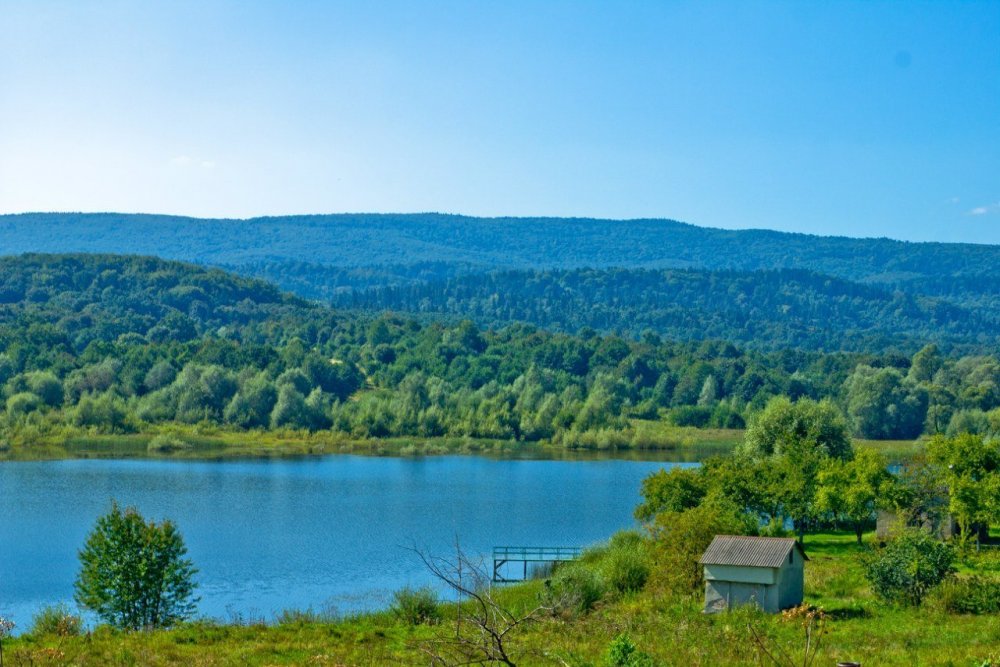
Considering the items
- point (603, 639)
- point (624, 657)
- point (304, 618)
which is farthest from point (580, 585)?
point (624, 657)

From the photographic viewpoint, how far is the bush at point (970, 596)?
26234 mm

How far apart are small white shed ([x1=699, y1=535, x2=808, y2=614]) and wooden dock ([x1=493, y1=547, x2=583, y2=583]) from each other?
10437 millimetres

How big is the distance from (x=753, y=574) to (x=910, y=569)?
359 cm

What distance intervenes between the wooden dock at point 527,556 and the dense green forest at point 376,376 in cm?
4378

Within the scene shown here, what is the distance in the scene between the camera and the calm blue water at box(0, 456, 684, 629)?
119 feet

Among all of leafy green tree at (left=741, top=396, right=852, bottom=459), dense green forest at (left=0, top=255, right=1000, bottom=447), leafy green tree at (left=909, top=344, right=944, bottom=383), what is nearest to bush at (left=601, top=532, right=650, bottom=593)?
leafy green tree at (left=741, top=396, right=852, bottom=459)

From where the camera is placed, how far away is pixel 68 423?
290ft

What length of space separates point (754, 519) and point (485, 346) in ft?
323

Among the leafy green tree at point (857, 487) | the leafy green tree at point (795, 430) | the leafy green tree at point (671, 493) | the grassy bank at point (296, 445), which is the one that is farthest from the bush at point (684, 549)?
the grassy bank at point (296, 445)

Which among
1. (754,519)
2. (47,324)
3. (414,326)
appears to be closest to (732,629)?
(754,519)

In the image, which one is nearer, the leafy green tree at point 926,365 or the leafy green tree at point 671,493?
the leafy green tree at point 671,493

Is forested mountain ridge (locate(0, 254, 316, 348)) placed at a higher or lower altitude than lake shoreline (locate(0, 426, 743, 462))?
higher

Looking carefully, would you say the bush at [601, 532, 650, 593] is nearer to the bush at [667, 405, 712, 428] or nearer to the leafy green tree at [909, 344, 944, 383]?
the bush at [667, 405, 712, 428]

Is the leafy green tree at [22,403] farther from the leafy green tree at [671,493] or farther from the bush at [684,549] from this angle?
the bush at [684,549]
